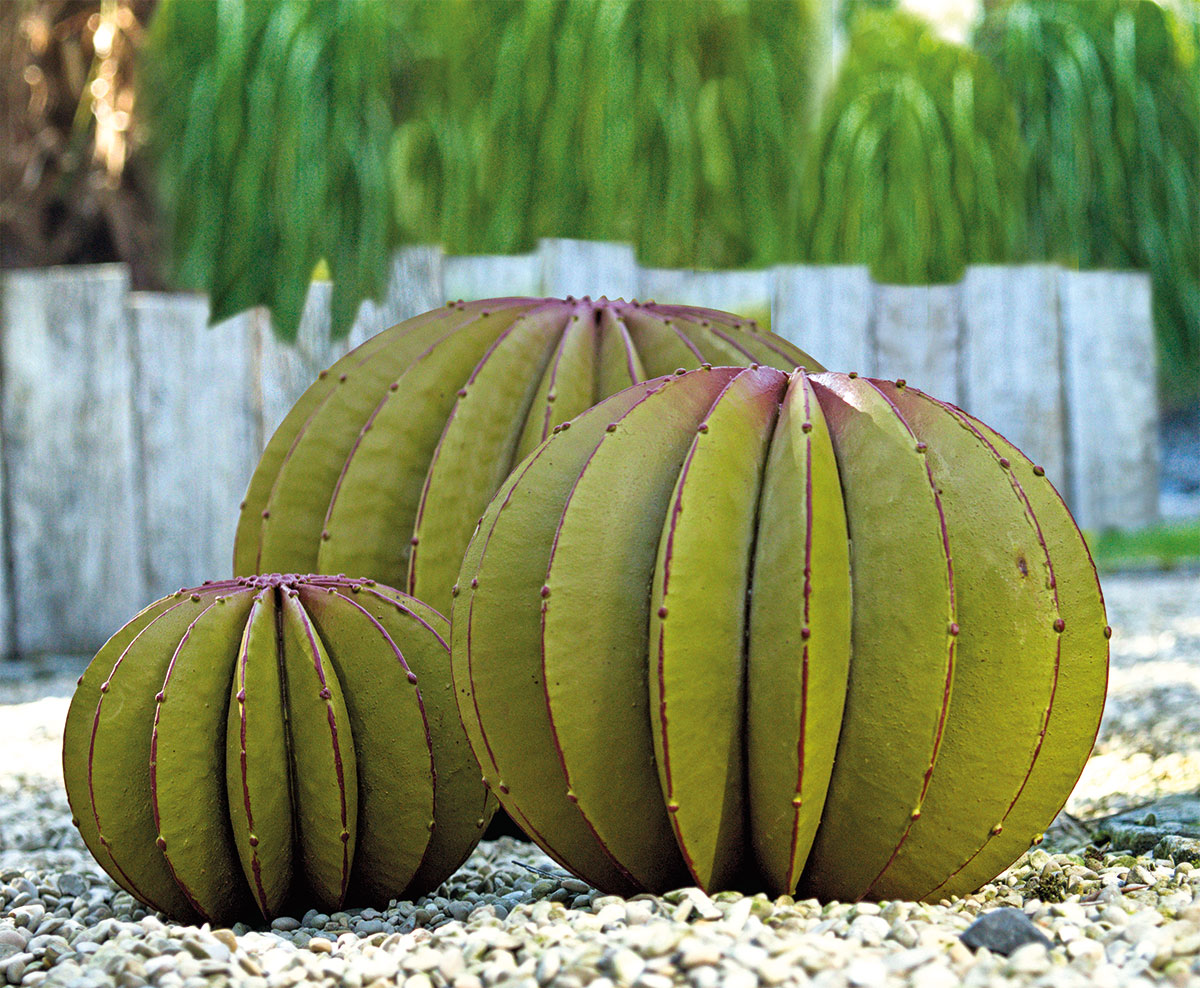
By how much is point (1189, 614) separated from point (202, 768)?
431cm

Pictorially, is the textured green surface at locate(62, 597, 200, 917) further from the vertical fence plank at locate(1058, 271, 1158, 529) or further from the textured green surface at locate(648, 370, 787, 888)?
the vertical fence plank at locate(1058, 271, 1158, 529)

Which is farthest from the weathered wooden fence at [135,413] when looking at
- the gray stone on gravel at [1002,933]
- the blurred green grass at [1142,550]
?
the gray stone on gravel at [1002,933]

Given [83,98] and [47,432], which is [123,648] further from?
[83,98]

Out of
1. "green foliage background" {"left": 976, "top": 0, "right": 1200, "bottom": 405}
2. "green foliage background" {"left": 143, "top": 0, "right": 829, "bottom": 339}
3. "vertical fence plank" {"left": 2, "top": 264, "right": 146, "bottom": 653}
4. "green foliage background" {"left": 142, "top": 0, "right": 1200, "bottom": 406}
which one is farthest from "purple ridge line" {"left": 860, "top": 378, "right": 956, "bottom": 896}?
"green foliage background" {"left": 976, "top": 0, "right": 1200, "bottom": 405}

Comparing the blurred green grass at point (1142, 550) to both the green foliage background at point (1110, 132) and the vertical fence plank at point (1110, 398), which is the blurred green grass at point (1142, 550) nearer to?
the vertical fence plank at point (1110, 398)

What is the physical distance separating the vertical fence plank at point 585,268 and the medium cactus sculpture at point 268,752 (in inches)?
114

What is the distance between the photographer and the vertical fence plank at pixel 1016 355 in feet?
17.6

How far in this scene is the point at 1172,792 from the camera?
2.56 metres

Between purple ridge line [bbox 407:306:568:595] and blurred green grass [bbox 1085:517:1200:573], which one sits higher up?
purple ridge line [bbox 407:306:568:595]

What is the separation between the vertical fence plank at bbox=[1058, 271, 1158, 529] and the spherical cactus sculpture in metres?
4.48

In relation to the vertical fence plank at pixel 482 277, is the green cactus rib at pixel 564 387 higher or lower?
lower

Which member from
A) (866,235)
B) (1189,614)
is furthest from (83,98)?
(1189,614)

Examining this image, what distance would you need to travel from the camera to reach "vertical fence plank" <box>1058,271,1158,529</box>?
5.83 meters

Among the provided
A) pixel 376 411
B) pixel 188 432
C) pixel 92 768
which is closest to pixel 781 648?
pixel 92 768
